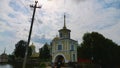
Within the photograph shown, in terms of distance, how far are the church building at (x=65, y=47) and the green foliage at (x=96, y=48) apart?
14.7ft

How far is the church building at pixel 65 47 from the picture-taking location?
176 ft

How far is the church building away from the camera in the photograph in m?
53.6

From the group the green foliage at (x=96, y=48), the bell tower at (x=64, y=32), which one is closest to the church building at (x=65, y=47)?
the bell tower at (x=64, y=32)

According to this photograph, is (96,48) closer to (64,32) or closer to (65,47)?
(65,47)

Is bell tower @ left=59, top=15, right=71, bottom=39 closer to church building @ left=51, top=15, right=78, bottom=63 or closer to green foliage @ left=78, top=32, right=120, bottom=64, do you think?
church building @ left=51, top=15, right=78, bottom=63

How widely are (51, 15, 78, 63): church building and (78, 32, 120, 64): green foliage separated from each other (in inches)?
177

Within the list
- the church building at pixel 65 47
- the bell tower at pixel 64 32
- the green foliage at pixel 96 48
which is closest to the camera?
the church building at pixel 65 47

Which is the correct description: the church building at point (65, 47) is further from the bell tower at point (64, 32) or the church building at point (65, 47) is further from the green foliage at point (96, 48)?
the green foliage at point (96, 48)

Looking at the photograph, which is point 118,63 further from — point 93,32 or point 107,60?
point 93,32


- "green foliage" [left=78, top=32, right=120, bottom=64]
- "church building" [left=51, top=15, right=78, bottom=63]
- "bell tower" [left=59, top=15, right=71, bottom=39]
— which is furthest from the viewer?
"green foliage" [left=78, top=32, right=120, bottom=64]

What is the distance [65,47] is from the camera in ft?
179

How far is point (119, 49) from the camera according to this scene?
6781 cm

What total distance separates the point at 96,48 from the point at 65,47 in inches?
438

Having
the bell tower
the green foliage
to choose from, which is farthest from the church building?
the green foliage
